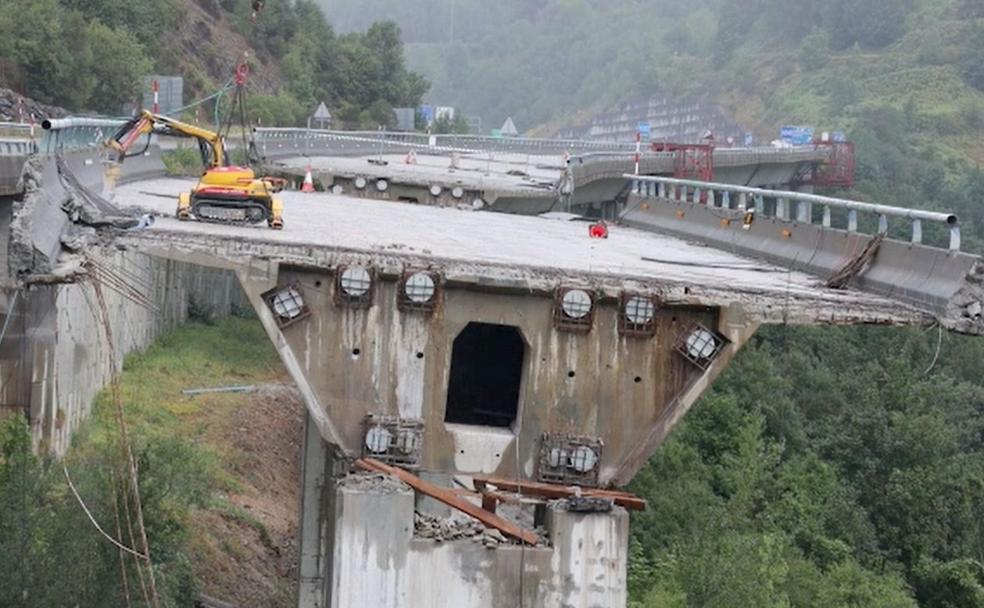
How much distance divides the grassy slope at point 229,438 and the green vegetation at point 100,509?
0.21 ft

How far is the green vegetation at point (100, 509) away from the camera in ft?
58.3

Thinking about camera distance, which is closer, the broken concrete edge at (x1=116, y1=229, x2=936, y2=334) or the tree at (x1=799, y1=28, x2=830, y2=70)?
the broken concrete edge at (x1=116, y1=229, x2=936, y2=334)

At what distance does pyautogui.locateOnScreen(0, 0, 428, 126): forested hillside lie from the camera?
2350 inches

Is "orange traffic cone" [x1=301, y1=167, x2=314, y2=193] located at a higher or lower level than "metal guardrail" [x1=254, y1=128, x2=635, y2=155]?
lower

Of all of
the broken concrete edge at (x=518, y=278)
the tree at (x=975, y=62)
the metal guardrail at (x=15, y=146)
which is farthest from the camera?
the tree at (x=975, y=62)

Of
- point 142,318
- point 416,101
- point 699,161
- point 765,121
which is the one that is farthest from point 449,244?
point 765,121

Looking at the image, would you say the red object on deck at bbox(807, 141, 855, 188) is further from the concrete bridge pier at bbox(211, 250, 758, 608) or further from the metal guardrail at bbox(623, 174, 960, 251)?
the concrete bridge pier at bbox(211, 250, 758, 608)

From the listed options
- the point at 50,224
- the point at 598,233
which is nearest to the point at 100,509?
the point at 50,224

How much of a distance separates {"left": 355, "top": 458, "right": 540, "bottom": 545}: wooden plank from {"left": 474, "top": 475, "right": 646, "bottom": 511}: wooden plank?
15.2 inches

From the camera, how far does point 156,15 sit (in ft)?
249

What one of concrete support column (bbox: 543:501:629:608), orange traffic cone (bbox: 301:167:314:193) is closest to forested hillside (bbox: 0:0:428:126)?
orange traffic cone (bbox: 301:167:314:193)

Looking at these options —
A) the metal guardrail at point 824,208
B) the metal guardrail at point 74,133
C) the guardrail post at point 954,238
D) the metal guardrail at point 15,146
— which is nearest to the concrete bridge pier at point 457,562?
the guardrail post at point 954,238

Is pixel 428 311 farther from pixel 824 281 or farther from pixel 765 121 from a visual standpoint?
pixel 765 121

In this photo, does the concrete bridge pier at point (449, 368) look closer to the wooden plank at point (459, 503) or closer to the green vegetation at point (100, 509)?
the wooden plank at point (459, 503)
